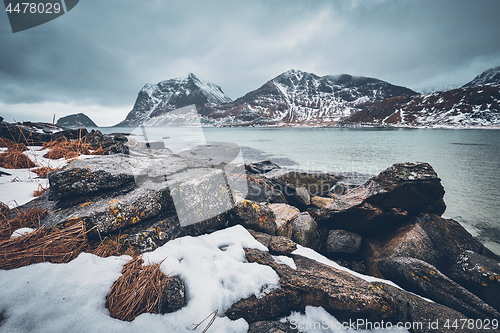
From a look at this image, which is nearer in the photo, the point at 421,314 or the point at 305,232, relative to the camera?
the point at 421,314

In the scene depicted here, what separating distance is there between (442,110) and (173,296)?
7002 inches

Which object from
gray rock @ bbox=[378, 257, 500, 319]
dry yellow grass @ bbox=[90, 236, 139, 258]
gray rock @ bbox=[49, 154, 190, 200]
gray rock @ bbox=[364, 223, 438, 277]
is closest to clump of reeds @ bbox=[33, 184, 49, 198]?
gray rock @ bbox=[49, 154, 190, 200]

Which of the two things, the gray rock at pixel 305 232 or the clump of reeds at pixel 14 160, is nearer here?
the clump of reeds at pixel 14 160

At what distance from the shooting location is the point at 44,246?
2.46 m

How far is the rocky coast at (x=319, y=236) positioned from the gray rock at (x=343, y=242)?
0.03 metres

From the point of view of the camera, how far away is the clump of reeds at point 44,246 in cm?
215

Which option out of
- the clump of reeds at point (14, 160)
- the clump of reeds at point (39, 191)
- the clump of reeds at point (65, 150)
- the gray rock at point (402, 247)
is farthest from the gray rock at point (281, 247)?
the clump of reeds at point (14, 160)

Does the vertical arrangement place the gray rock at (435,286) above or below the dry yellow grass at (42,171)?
below

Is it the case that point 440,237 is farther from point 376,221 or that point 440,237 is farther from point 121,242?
point 121,242

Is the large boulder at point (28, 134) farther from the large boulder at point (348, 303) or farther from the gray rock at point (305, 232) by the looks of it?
the large boulder at point (348, 303)

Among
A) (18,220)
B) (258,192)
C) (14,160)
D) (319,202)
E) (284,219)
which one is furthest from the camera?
(319,202)

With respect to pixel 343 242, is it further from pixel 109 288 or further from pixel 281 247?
pixel 109 288

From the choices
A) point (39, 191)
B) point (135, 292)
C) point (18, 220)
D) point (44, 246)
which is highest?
point (39, 191)

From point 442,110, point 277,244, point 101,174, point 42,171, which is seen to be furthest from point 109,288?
point 442,110
